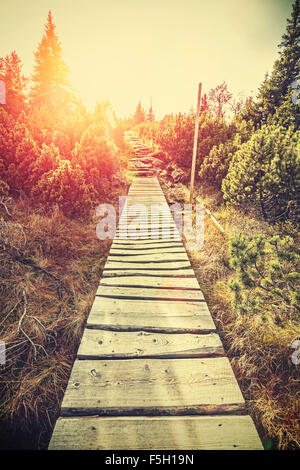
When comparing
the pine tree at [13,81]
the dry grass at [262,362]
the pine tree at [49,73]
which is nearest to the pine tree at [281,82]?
the dry grass at [262,362]

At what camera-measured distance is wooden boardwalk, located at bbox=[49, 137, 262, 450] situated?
1458 millimetres

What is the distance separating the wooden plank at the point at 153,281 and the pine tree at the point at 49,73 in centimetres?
2325

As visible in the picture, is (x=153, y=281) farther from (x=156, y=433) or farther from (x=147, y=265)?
(x=156, y=433)

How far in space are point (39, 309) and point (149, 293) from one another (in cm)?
152

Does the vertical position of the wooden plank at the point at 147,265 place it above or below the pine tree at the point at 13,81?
below

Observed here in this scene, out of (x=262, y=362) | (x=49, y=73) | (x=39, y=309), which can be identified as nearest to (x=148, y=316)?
(x=262, y=362)

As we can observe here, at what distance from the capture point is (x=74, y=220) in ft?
16.0

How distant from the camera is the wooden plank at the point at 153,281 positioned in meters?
3.06

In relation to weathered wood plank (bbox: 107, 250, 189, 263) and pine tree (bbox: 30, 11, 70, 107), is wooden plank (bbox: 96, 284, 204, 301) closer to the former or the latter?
weathered wood plank (bbox: 107, 250, 189, 263)

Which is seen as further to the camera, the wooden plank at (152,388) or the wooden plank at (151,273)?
the wooden plank at (151,273)

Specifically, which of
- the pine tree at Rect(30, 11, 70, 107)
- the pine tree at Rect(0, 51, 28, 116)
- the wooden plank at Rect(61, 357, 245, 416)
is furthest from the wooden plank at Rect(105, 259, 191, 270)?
the pine tree at Rect(30, 11, 70, 107)

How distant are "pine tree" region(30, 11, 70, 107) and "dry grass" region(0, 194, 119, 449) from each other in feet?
71.2

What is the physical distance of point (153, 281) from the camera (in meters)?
3.15

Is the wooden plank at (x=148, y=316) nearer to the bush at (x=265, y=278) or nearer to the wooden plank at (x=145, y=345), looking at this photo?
the wooden plank at (x=145, y=345)
